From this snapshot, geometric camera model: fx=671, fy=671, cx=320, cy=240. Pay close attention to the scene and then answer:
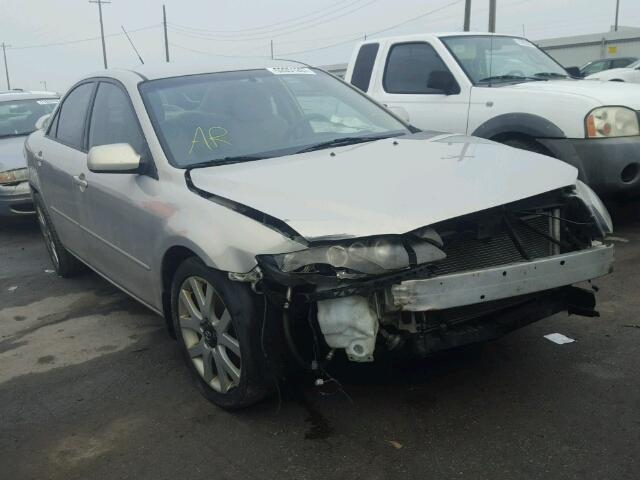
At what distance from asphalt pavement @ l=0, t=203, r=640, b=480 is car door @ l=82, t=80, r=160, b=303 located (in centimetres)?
53

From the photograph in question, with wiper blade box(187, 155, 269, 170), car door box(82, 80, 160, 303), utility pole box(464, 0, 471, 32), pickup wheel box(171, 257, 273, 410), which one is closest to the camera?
pickup wheel box(171, 257, 273, 410)

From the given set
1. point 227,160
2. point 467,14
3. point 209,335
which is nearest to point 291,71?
point 227,160

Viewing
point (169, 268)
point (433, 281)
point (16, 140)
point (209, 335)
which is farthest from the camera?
point (16, 140)

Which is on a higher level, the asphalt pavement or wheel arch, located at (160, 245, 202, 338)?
wheel arch, located at (160, 245, 202, 338)

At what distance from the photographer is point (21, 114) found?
9.23 m

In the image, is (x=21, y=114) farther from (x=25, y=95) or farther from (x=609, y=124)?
(x=609, y=124)

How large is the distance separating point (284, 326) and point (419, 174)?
96 centimetres

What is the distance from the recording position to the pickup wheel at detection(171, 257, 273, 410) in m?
2.92

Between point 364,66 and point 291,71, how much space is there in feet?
9.58

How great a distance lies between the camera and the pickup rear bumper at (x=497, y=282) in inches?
105

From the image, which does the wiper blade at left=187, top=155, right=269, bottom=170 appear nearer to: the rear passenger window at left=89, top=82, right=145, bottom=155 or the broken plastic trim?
the broken plastic trim

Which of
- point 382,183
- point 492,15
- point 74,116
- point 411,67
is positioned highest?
point 492,15

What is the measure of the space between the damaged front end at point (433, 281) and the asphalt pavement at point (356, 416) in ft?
1.31

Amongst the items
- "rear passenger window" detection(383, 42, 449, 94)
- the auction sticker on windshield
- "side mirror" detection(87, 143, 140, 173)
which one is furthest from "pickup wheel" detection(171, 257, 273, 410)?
"rear passenger window" detection(383, 42, 449, 94)
